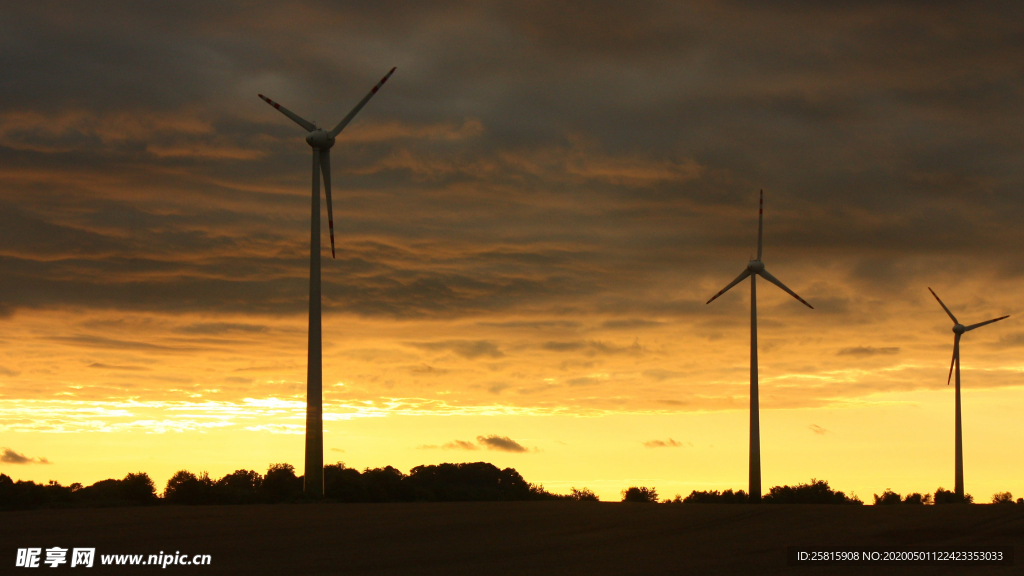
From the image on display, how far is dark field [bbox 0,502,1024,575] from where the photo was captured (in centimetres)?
2625

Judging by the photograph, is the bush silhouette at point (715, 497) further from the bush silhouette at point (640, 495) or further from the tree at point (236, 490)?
the tree at point (236, 490)

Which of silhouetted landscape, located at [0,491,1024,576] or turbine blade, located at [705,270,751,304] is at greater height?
turbine blade, located at [705,270,751,304]

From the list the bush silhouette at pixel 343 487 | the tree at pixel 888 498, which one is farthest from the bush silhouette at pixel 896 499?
the bush silhouette at pixel 343 487

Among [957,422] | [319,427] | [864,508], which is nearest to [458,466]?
[957,422]

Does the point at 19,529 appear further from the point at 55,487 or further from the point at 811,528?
the point at 811,528

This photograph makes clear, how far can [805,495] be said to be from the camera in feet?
225

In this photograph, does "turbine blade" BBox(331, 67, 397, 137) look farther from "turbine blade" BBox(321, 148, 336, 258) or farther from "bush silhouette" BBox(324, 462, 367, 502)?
"bush silhouette" BBox(324, 462, 367, 502)

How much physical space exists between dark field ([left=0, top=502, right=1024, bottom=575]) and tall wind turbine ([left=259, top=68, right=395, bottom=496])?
547 cm

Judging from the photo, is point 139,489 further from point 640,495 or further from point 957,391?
point 957,391

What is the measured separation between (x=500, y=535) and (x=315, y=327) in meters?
20.4

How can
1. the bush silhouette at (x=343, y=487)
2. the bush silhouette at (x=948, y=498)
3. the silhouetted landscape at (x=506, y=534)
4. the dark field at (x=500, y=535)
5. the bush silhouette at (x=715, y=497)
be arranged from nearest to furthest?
the dark field at (x=500, y=535) < the silhouetted landscape at (x=506, y=534) < the bush silhouette at (x=343, y=487) < the bush silhouette at (x=715, y=497) < the bush silhouette at (x=948, y=498)

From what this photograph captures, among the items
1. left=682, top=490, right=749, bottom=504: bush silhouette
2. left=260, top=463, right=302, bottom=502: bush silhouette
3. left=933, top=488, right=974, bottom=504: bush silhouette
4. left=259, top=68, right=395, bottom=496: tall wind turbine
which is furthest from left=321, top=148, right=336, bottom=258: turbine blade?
left=933, top=488, right=974, bottom=504: bush silhouette

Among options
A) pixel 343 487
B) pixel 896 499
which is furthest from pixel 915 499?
pixel 343 487

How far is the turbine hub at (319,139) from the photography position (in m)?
57.8
